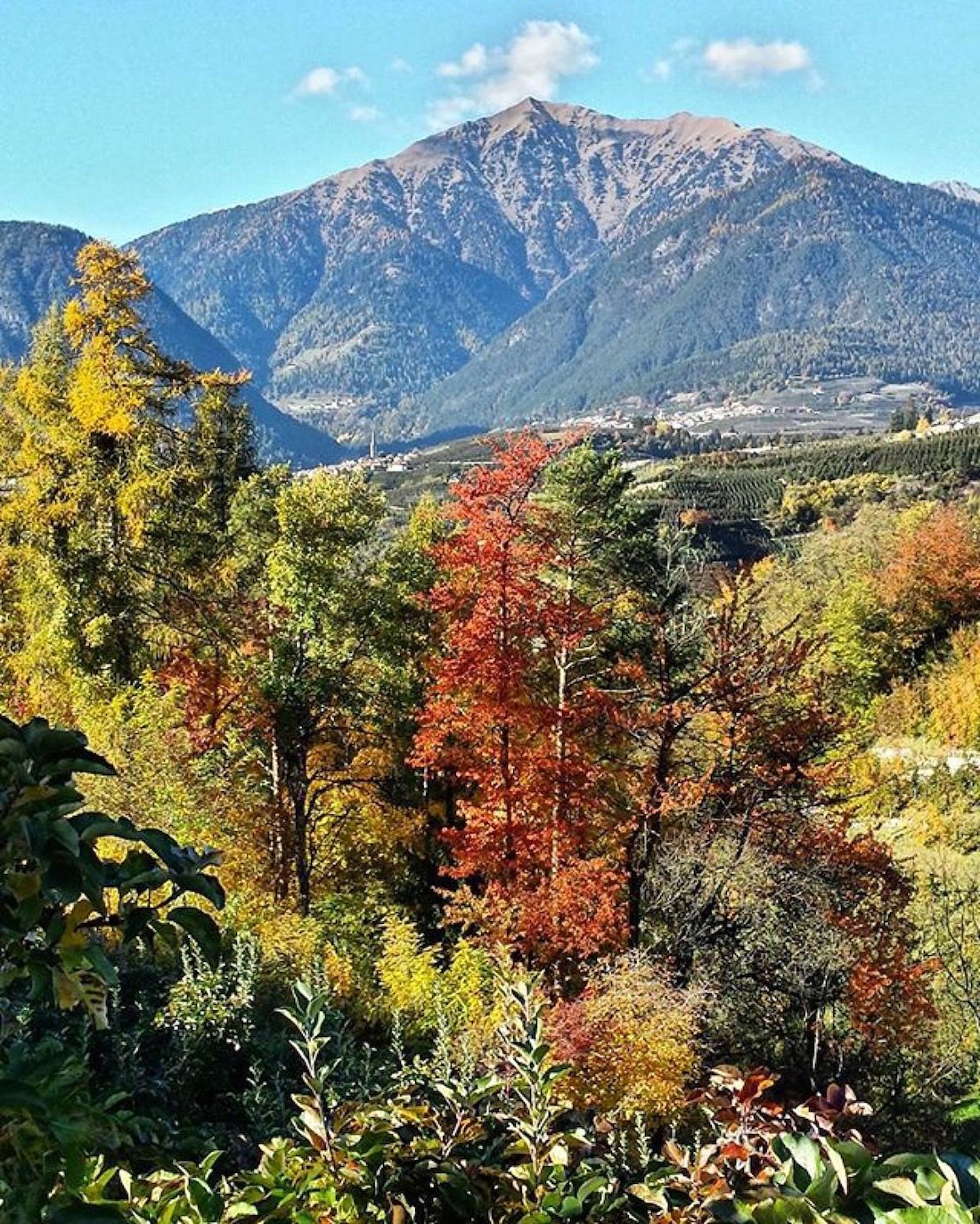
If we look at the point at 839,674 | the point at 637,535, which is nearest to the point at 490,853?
the point at 637,535

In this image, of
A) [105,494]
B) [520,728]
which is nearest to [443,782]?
[520,728]

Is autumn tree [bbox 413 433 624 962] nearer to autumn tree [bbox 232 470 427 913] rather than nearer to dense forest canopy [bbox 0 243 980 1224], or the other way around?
dense forest canopy [bbox 0 243 980 1224]

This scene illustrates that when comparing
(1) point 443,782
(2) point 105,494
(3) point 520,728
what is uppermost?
(2) point 105,494

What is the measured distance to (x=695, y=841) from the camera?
42.9ft

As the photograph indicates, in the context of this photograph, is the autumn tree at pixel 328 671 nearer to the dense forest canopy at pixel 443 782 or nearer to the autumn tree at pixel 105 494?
the dense forest canopy at pixel 443 782

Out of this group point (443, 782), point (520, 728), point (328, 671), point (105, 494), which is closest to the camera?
point (520, 728)

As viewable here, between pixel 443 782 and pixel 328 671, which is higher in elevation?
pixel 328 671

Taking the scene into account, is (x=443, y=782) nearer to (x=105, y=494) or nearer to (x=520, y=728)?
(x=520, y=728)

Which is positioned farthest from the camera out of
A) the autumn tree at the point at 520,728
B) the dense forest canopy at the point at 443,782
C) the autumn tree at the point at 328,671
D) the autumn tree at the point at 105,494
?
the autumn tree at the point at 105,494

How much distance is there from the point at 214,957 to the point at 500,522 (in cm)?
1089

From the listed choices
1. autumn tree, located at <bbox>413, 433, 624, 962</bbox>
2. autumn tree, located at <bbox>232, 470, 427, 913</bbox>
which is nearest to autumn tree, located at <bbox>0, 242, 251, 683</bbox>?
autumn tree, located at <bbox>232, 470, 427, 913</bbox>

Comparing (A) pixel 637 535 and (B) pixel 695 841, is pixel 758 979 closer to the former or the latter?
(B) pixel 695 841

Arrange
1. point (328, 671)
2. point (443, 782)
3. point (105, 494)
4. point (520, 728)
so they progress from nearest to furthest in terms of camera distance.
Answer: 1. point (520, 728)
2. point (328, 671)
3. point (105, 494)
4. point (443, 782)

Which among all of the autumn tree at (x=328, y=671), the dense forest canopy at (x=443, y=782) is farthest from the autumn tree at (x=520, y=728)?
the autumn tree at (x=328, y=671)
